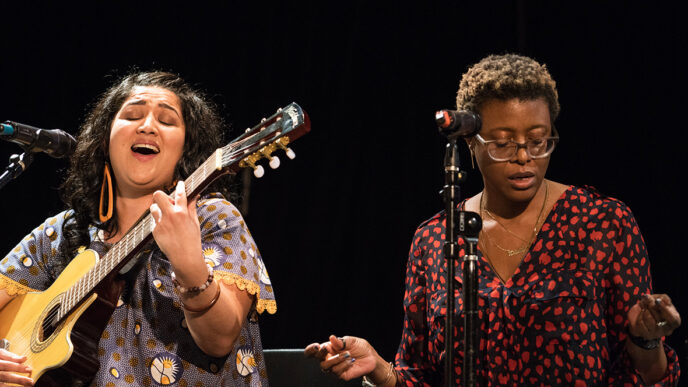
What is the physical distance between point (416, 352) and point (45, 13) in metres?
2.77

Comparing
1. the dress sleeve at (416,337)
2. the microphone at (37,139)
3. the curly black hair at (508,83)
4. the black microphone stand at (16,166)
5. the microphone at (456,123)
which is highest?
the curly black hair at (508,83)

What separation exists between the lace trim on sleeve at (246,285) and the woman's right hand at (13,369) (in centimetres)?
64

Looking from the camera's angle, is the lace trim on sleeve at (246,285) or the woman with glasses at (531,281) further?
the woman with glasses at (531,281)

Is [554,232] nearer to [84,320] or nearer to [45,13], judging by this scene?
[84,320]

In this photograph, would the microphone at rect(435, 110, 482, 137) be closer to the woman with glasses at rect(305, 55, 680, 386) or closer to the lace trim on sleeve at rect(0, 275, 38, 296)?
the woman with glasses at rect(305, 55, 680, 386)

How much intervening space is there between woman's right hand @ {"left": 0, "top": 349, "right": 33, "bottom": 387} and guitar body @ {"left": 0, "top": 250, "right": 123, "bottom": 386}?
0.07 feet

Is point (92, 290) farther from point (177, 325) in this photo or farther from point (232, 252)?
point (232, 252)

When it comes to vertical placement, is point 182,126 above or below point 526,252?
above

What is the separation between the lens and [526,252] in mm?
2307

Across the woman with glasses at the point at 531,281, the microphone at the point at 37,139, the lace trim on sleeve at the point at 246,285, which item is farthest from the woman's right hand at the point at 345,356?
the microphone at the point at 37,139

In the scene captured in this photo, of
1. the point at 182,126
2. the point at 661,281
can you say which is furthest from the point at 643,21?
the point at 182,126

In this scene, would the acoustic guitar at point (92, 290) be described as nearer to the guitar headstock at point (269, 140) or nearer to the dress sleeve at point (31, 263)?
the guitar headstock at point (269, 140)

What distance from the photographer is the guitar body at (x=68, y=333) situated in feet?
6.49

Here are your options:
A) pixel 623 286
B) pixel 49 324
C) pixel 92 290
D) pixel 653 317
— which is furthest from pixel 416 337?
pixel 49 324
